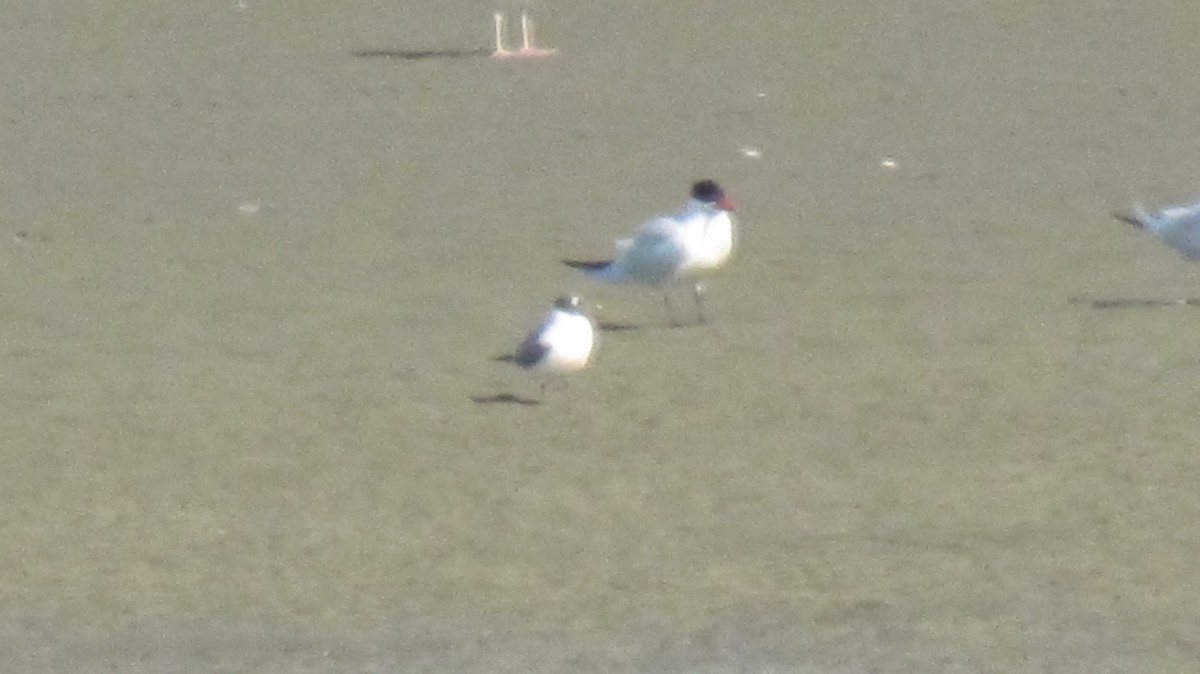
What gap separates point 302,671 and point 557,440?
239 centimetres

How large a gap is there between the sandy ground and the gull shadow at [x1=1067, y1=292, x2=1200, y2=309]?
80 millimetres

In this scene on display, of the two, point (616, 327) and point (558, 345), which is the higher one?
point (558, 345)

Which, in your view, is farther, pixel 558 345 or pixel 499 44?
pixel 499 44

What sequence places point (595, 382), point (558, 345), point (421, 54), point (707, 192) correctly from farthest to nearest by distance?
point (421, 54), point (707, 192), point (595, 382), point (558, 345)

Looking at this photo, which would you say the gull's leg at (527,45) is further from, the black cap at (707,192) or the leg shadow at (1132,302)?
the leg shadow at (1132,302)

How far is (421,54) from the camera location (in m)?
20.0

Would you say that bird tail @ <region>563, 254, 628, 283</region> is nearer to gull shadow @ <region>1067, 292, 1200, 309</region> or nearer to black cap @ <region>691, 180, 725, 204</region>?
black cap @ <region>691, 180, 725, 204</region>

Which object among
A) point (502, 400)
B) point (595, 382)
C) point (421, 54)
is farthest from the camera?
point (421, 54)

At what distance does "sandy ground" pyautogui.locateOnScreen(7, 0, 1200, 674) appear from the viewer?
668 centimetres

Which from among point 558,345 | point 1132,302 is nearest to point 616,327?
point 558,345

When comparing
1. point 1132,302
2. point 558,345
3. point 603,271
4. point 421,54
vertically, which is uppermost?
point 558,345

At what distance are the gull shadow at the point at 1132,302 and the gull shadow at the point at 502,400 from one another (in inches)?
105

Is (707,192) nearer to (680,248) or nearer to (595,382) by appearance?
(680,248)

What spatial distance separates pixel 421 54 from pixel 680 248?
9972 millimetres
